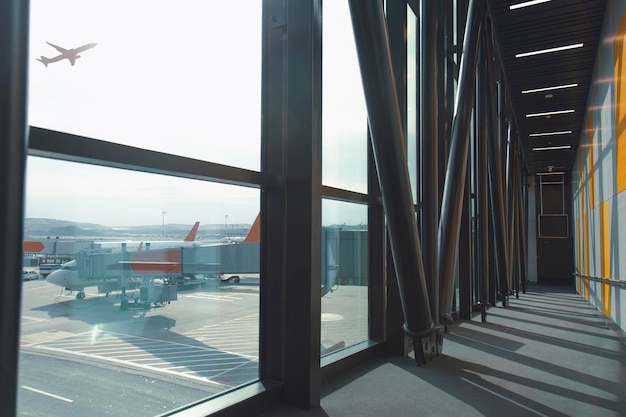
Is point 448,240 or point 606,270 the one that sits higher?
point 448,240

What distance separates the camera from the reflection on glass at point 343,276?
14.3 ft

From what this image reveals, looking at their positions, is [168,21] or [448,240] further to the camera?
[448,240]

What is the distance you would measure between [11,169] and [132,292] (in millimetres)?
1299

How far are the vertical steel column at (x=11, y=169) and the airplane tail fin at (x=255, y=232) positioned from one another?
6.50ft

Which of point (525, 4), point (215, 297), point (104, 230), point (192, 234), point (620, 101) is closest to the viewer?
point (104, 230)

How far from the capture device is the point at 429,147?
187 inches

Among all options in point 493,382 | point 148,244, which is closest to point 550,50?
point 493,382

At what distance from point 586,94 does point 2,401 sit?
15.3 meters

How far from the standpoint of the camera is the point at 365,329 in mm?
5039

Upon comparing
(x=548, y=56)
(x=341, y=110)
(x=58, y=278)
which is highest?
(x=548, y=56)

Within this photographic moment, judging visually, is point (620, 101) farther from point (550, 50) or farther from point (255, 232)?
point (255, 232)

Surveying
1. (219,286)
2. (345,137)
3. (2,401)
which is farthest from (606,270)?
(2,401)

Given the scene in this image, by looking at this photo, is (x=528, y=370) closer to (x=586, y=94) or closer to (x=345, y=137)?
(x=345, y=137)

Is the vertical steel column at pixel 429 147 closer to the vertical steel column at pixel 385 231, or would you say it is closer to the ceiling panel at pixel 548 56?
the vertical steel column at pixel 385 231
